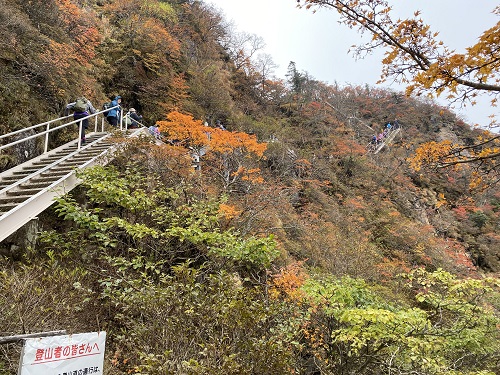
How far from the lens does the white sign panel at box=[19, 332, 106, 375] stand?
2537mm

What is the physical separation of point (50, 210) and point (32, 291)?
382 cm

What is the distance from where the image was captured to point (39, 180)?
6.87 m

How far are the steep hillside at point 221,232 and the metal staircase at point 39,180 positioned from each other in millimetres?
407

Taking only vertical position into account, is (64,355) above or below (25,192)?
below

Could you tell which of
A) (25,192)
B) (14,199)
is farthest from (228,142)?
(14,199)

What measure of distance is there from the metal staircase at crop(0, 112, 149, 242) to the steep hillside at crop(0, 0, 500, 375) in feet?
1.34

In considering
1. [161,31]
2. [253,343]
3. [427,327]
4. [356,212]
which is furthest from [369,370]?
[161,31]

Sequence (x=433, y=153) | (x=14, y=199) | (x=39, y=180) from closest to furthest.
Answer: (x=433, y=153)
(x=14, y=199)
(x=39, y=180)

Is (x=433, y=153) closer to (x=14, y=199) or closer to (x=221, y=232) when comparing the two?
(x=221, y=232)

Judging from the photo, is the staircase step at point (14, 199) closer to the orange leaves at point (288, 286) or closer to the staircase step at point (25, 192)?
the staircase step at point (25, 192)

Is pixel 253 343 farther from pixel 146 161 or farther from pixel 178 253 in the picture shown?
pixel 146 161

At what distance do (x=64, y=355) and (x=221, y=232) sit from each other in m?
5.06

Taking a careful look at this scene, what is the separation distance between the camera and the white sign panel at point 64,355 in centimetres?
254

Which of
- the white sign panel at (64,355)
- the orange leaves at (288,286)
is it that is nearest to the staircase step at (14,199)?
the white sign panel at (64,355)
